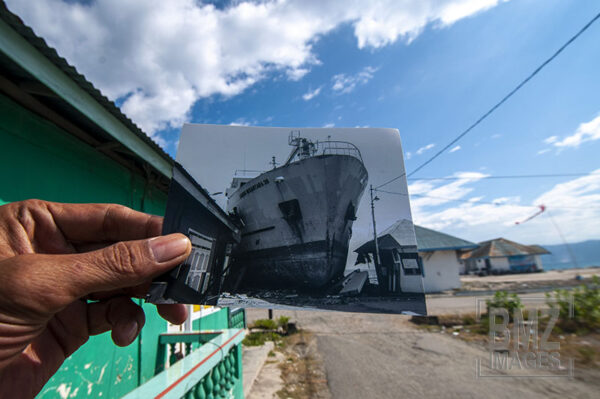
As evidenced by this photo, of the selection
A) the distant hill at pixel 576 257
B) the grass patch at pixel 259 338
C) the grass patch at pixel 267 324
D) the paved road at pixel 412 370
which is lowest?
the paved road at pixel 412 370

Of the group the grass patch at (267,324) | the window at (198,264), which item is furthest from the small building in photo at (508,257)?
the window at (198,264)

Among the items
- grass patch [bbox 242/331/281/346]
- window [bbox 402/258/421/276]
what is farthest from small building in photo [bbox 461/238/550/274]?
window [bbox 402/258/421/276]

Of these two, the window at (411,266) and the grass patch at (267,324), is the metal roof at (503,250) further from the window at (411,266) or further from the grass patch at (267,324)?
the window at (411,266)

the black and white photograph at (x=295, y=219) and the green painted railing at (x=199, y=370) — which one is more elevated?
the black and white photograph at (x=295, y=219)

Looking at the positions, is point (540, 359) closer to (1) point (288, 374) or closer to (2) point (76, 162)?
(1) point (288, 374)

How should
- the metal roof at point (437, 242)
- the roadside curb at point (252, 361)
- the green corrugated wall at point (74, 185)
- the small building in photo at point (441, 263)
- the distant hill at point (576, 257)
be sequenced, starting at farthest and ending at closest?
the distant hill at point (576, 257) < the small building in photo at point (441, 263) < the metal roof at point (437, 242) < the roadside curb at point (252, 361) < the green corrugated wall at point (74, 185)

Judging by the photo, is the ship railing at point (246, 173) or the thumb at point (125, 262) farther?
the ship railing at point (246, 173)

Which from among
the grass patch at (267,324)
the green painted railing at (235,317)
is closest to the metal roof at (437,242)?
the grass patch at (267,324)

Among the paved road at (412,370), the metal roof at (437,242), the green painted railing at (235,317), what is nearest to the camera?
the paved road at (412,370)
